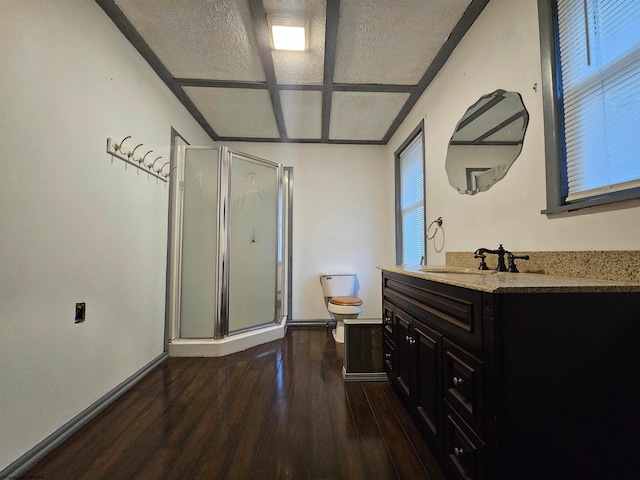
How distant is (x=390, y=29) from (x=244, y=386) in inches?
103

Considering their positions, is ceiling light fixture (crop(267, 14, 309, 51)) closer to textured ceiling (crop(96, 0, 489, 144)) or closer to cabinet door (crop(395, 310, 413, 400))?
textured ceiling (crop(96, 0, 489, 144))

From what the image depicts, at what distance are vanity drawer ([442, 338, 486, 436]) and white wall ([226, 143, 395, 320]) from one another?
2.41 meters

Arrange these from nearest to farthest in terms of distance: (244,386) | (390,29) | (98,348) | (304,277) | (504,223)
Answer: (504,223), (98,348), (390,29), (244,386), (304,277)

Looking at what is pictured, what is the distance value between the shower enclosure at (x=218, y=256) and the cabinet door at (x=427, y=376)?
5.92ft

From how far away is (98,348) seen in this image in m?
1.52

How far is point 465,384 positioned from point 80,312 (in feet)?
6.23

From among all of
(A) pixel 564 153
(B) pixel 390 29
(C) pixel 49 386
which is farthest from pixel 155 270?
(A) pixel 564 153

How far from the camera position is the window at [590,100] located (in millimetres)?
864

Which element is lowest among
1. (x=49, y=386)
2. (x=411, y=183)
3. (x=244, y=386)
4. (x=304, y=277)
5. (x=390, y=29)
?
(x=244, y=386)

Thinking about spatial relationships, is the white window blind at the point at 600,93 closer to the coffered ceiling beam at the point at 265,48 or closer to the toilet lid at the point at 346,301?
the coffered ceiling beam at the point at 265,48

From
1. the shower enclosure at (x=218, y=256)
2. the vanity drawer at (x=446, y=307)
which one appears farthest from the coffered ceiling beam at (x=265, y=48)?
the vanity drawer at (x=446, y=307)

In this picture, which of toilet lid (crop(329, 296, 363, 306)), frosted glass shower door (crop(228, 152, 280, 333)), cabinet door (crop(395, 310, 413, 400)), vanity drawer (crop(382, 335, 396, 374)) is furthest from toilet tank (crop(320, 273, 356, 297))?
cabinet door (crop(395, 310, 413, 400))

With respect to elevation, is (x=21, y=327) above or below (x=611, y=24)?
below

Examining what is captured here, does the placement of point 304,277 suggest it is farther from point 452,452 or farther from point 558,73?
point 558,73
